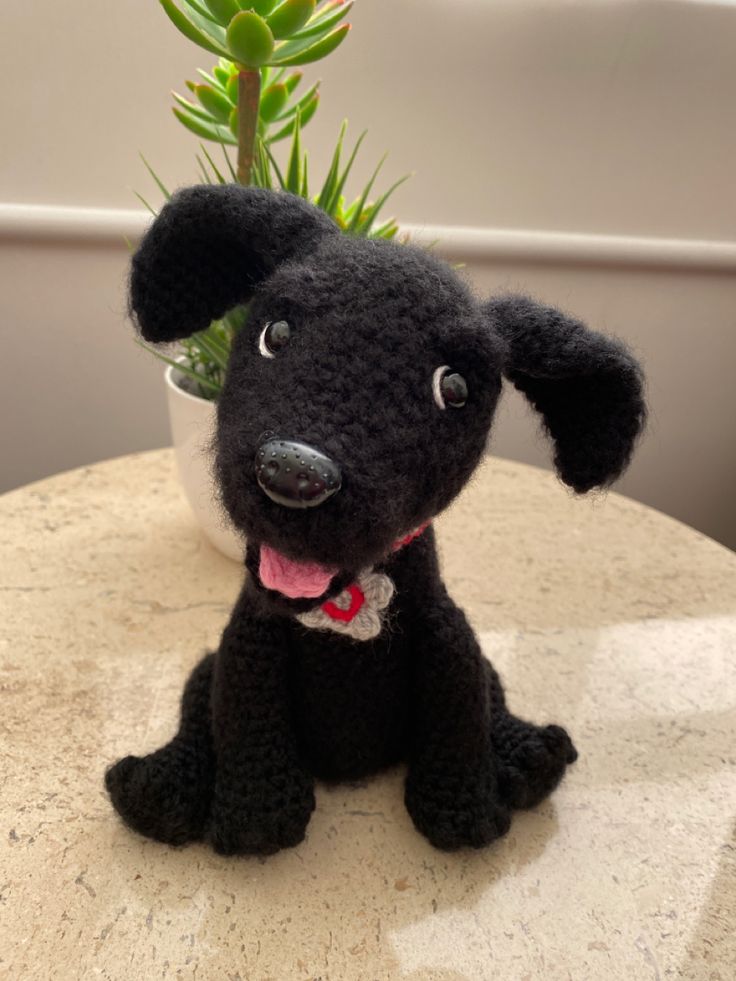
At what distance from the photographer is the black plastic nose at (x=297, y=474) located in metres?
0.30

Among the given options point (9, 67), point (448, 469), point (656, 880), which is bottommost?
point (656, 880)

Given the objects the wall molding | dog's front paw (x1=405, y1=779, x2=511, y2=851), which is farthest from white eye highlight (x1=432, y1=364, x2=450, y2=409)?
the wall molding

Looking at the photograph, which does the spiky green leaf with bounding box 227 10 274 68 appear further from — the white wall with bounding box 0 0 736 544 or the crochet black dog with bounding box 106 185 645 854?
the white wall with bounding box 0 0 736 544

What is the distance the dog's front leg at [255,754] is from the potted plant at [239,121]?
63mm

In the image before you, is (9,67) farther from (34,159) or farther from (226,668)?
(226,668)

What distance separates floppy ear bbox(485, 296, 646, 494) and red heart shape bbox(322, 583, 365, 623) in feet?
0.39

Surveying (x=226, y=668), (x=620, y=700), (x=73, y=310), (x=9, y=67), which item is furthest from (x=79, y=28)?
(x=620, y=700)

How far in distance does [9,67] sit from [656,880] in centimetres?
87

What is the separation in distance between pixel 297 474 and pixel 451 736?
213mm

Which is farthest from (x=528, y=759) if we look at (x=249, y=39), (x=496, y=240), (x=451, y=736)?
(x=496, y=240)

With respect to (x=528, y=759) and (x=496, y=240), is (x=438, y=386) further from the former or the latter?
(x=496, y=240)

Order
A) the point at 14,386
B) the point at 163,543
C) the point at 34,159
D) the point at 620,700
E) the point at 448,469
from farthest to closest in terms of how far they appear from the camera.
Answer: the point at 14,386 < the point at 34,159 < the point at 163,543 < the point at 620,700 < the point at 448,469

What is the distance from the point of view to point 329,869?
1.45 ft

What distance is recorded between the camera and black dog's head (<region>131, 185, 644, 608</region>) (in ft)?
1.05
